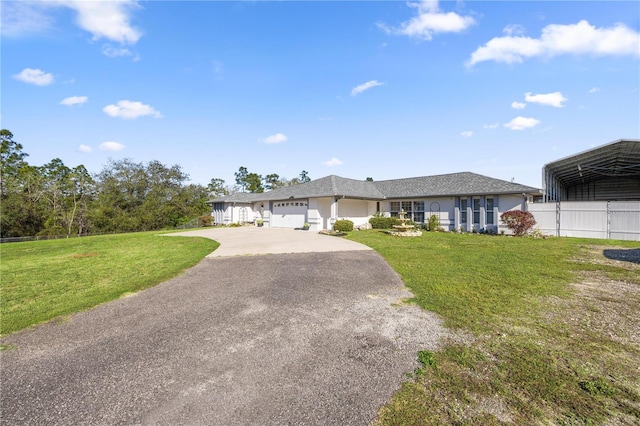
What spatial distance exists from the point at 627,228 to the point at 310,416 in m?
21.0

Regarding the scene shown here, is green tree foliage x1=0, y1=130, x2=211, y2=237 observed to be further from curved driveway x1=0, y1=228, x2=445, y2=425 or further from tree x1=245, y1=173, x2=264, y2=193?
curved driveway x1=0, y1=228, x2=445, y2=425

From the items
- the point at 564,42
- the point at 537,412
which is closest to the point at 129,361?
the point at 537,412

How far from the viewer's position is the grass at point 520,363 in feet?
8.31

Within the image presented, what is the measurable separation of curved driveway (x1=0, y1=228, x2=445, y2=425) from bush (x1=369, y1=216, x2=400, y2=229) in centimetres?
1638

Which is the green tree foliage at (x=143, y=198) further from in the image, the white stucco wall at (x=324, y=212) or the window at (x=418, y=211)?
the window at (x=418, y=211)

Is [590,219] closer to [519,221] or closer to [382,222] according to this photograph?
[519,221]

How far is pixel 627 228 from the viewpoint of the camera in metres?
14.8

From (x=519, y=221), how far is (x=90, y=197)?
4522cm

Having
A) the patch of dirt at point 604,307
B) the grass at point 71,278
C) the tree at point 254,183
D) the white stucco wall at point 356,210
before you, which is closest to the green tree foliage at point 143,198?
the tree at point 254,183

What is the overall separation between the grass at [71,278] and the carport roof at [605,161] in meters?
21.8

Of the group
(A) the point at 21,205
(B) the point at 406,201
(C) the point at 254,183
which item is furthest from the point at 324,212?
(C) the point at 254,183

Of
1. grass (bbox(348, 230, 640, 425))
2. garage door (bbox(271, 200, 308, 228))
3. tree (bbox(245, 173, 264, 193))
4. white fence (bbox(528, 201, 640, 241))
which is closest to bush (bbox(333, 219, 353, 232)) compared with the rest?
garage door (bbox(271, 200, 308, 228))

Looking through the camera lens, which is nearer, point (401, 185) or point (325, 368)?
point (325, 368)

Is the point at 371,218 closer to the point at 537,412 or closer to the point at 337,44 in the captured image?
the point at 337,44
